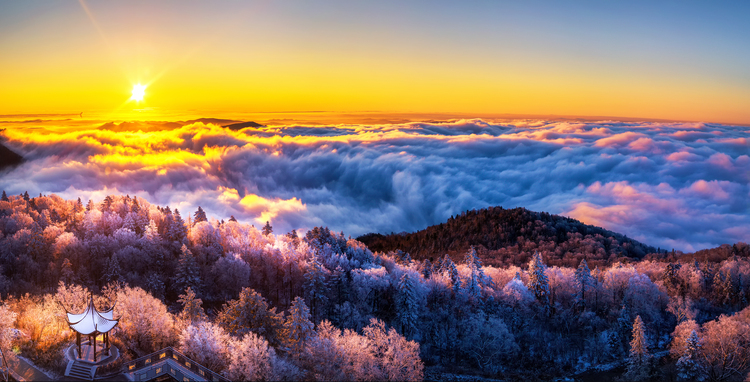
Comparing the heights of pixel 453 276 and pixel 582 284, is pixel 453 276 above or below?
above

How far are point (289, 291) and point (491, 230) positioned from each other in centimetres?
9435

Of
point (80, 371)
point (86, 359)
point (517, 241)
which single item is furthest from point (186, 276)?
point (517, 241)

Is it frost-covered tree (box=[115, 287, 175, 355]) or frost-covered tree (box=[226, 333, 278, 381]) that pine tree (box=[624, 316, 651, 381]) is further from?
frost-covered tree (box=[115, 287, 175, 355])

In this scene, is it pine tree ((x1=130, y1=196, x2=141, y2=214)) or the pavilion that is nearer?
the pavilion

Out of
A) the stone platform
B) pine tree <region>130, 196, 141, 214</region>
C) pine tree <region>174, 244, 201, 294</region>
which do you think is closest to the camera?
the stone platform

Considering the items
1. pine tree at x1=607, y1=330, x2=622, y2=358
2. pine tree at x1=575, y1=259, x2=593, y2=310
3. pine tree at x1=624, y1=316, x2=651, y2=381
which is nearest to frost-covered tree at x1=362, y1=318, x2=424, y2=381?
pine tree at x1=624, y1=316, x2=651, y2=381

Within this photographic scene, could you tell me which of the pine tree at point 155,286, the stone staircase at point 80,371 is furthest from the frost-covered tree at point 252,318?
the pine tree at point 155,286

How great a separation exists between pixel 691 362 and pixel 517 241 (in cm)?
9048

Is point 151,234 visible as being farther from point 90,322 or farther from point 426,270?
point 426,270

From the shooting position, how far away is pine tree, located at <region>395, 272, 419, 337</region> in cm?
7169

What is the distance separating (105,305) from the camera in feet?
174

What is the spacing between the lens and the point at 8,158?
14888 centimetres

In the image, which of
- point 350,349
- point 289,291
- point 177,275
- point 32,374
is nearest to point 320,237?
point 289,291

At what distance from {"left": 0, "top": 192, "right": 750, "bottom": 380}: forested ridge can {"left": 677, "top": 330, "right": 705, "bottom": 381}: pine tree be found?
0.56ft
